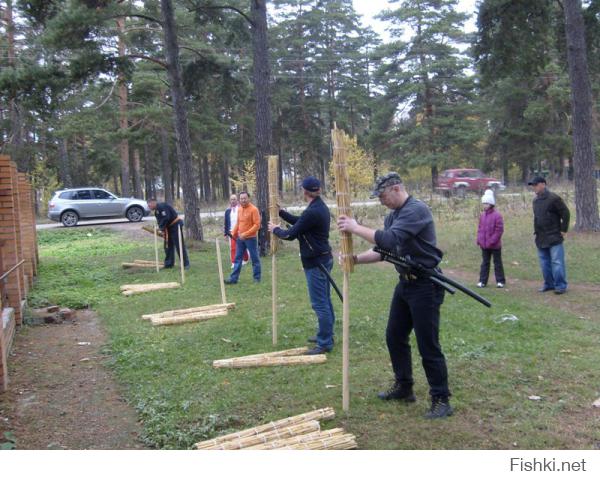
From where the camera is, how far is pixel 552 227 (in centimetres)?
975

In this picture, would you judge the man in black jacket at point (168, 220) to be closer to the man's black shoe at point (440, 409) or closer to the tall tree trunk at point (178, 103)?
the tall tree trunk at point (178, 103)

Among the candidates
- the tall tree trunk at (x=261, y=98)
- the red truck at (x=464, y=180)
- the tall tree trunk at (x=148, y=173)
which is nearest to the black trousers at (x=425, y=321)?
the tall tree trunk at (x=261, y=98)

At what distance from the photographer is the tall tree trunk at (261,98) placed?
52.2ft

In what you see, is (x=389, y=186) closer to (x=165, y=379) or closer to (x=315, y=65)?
(x=165, y=379)

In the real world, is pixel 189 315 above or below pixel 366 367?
above

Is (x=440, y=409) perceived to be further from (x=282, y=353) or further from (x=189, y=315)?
(x=189, y=315)

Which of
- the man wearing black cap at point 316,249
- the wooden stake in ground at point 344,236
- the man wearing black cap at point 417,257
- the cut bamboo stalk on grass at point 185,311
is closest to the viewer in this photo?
the man wearing black cap at point 417,257

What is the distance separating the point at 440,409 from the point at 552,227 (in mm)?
6025

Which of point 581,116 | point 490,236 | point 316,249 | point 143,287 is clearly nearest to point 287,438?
point 316,249

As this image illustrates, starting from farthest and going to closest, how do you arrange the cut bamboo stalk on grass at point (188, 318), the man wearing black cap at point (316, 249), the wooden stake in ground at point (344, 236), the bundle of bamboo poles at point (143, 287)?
the bundle of bamboo poles at point (143, 287), the cut bamboo stalk on grass at point (188, 318), the man wearing black cap at point (316, 249), the wooden stake in ground at point (344, 236)

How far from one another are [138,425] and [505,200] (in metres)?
21.1

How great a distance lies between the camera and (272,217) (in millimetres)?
7320

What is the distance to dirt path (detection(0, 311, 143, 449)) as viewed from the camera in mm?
4848

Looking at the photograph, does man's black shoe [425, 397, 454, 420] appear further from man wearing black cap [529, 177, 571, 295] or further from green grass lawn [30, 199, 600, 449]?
man wearing black cap [529, 177, 571, 295]
